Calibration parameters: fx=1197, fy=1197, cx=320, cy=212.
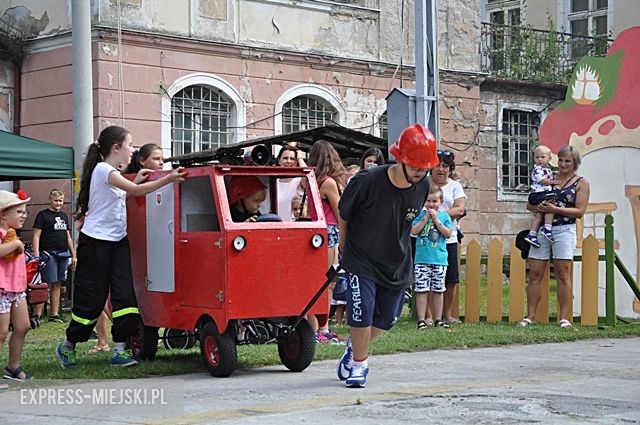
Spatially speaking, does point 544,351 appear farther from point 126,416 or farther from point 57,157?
point 57,157

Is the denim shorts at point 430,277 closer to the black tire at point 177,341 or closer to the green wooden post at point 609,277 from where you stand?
the green wooden post at point 609,277

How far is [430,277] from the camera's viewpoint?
13148 millimetres

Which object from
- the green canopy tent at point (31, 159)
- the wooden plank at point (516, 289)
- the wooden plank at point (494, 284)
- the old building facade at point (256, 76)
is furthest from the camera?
the old building facade at point (256, 76)

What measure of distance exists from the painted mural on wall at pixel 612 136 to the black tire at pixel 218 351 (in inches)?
271

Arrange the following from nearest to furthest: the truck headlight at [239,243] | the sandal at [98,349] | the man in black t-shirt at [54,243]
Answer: the truck headlight at [239,243] → the sandal at [98,349] → the man in black t-shirt at [54,243]

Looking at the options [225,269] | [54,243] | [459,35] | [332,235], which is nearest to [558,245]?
[332,235]

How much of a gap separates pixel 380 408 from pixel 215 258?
224cm

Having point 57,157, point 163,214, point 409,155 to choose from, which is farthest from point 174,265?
point 57,157

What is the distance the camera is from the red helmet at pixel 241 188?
31.1ft

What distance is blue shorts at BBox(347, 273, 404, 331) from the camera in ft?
26.9

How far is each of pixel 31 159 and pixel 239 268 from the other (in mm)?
6617

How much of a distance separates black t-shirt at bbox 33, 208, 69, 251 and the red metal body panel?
294 inches

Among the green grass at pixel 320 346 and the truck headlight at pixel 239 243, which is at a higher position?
the truck headlight at pixel 239 243

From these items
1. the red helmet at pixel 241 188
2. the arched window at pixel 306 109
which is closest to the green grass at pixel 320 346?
the red helmet at pixel 241 188
